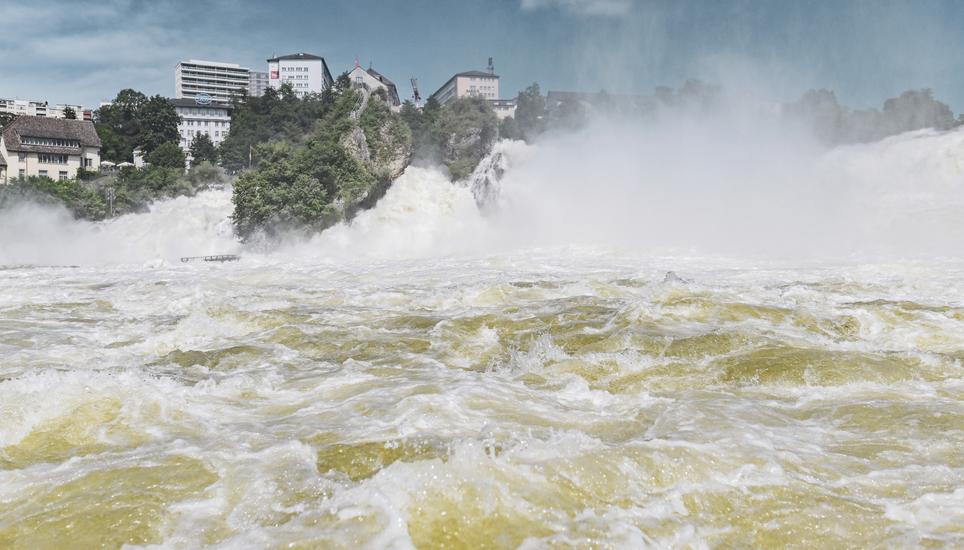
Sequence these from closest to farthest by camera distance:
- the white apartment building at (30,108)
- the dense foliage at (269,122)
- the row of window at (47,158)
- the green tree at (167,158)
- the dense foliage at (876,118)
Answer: the dense foliage at (876,118)
the row of window at (47,158)
the green tree at (167,158)
the dense foliage at (269,122)
the white apartment building at (30,108)

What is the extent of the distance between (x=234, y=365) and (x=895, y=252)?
2302cm

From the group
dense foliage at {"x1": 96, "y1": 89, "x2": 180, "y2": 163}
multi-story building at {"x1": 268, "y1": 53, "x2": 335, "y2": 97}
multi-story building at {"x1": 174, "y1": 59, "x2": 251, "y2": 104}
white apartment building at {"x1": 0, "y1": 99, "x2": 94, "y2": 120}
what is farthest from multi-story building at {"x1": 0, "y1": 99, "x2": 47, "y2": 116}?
dense foliage at {"x1": 96, "y1": 89, "x2": 180, "y2": 163}

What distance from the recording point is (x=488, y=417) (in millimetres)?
6043

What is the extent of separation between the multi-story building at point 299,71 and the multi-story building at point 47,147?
67737 mm

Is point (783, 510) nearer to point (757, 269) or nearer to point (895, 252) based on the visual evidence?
point (757, 269)

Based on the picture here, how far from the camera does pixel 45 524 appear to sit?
13.0 ft

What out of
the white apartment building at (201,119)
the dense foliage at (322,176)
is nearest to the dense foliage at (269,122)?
the dense foliage at (322,176)

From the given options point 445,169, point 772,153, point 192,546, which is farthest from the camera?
point 445,169

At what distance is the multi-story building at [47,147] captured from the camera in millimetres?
51562

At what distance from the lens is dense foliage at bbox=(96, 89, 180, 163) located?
2411 inches

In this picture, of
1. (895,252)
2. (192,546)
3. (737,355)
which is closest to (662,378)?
(737,355)

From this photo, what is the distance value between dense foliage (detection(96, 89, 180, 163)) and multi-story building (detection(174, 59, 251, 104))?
80251 millimetres

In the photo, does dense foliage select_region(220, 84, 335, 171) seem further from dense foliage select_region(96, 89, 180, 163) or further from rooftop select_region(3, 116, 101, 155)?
rooftop select_region(3, 116, 101, 155)

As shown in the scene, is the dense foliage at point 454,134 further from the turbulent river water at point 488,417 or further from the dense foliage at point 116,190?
the turbulent river water at point 488,417
